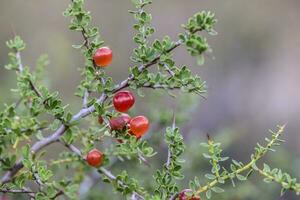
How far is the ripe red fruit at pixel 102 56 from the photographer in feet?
3.69

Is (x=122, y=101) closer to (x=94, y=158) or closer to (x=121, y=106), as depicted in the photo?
(x=121, y=106)

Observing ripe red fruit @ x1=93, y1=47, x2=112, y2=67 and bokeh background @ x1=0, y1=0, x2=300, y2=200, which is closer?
ripe red fruit @ x1=93, y1=47, x2=112, y2=67

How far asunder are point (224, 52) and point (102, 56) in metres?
2.97

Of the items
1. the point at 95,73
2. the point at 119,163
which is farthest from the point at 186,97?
the point at 95,73

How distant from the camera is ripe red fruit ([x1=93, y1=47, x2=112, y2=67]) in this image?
3.69ft

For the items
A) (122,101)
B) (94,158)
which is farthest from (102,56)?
(94,158)

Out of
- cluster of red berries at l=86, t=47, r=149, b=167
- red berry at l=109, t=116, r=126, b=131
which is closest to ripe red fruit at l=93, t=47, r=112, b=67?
cluster of red berries at l=86, t=47, r=149, b=167

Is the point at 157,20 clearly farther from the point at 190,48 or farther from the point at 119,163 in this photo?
the point at 190,48

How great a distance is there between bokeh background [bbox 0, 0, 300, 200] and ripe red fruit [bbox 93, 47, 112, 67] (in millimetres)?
1926

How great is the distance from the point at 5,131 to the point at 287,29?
145 inches

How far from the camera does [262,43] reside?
417 cm

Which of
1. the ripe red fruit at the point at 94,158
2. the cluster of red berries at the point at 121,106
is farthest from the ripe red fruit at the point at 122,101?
the ripe red fruit at the point at 94,158

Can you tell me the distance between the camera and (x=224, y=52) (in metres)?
4.02

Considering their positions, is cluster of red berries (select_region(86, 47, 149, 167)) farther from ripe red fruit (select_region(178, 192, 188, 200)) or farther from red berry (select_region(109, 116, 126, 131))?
ripe red fruit (select_region(178, 192, 188, 200))
